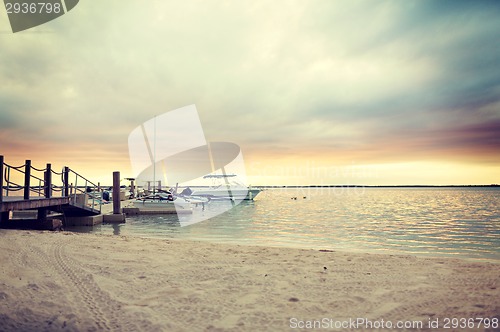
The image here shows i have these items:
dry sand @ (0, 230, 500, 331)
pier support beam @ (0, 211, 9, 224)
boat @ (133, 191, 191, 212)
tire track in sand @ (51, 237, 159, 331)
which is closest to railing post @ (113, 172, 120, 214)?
boat @ (133, 191, 191, 212)

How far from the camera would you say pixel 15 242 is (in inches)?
411

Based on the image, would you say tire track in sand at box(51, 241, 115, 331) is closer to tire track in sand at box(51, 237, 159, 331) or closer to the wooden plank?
tire track in sand at box(51, 237, 159, 331)

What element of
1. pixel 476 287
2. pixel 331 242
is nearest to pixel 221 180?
pixel 331 242

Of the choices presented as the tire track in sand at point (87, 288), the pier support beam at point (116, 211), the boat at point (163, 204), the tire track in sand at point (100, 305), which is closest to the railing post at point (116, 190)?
the pier support beam at point (116, 211)

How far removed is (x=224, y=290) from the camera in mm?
6562

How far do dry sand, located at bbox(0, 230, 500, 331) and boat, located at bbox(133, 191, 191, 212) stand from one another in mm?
25682

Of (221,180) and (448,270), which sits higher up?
(221,180)

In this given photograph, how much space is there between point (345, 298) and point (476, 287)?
9.69 feet

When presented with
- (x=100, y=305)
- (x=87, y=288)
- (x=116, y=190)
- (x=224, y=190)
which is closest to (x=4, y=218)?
(x=116, y=190)

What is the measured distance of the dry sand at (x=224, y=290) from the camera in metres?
5.13

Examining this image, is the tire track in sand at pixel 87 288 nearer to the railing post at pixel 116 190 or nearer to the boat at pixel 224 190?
the railing post at pixel 116 190

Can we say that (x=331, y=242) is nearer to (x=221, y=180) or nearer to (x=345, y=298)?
(x=345, y=298)

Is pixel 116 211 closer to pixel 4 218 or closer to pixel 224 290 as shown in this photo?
pixel 4 218

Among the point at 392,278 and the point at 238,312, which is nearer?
the point at 238,312
